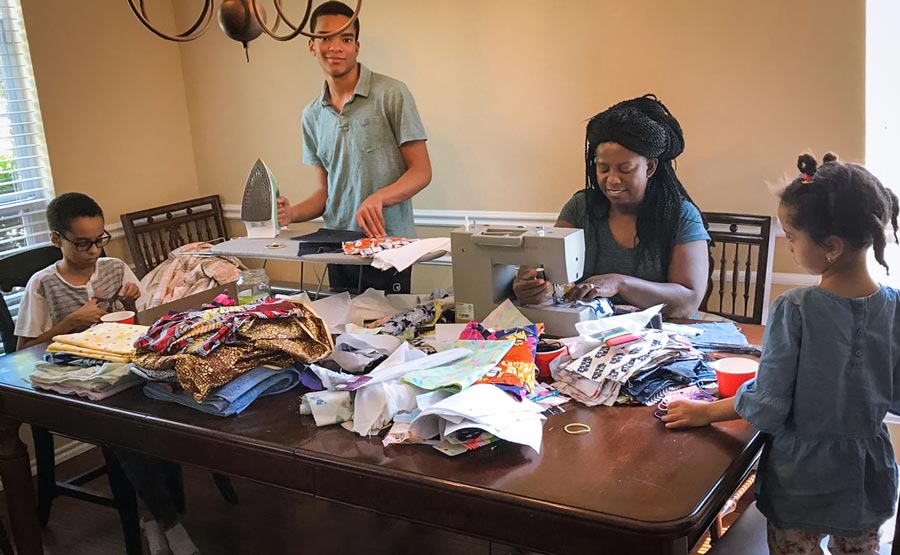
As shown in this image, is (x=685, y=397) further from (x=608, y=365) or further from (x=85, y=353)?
(x=85, y=353)

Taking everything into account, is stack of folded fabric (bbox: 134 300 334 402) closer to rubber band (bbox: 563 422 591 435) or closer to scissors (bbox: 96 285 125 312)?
rubber band (bbox: 563 422 591 435)

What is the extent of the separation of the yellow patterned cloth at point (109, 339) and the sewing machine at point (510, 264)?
2.53 ft

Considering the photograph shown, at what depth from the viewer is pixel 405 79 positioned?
331 centimetres

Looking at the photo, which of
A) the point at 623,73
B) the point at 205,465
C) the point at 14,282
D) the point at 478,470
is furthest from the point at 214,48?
the point at 478,470

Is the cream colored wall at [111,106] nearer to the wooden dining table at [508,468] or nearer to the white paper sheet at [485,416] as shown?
the wooden dining table at [508,468]

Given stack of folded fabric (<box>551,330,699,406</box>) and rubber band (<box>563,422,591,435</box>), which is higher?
stack of folded fabric (<box>551,330,699,406</box>)

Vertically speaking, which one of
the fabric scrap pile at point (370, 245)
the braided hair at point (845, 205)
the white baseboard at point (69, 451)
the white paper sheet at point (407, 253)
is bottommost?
the white baseboard at point (69, 451)

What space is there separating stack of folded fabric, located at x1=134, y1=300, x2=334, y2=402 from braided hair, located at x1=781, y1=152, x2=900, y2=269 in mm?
946

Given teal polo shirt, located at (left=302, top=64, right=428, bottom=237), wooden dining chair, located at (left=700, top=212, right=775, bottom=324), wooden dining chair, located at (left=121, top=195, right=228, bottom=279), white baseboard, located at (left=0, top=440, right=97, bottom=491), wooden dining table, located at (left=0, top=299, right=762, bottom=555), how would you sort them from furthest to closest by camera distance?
wooden dining chair, located at (left=121, top=195, right=228, bottom=279) < white baseboard, located at (left=0, top=440, right=97, bottom=491) < teal polo shirt, located at (left=302, top=64, right=428, bottom=237) < wooden dining chair, located at (left=700, top=212, right=775, bottom=324) < wooden dining table, located at (left=0, top=299, right=762, bottom=555)

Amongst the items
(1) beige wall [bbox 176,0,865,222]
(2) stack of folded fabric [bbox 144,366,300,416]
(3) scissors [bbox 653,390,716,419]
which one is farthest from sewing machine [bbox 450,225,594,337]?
(1) beige wall [bbox 176,0,865,222]

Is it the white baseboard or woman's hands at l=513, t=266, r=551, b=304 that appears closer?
woman's hands at l=513, t=266, r=551, b=304

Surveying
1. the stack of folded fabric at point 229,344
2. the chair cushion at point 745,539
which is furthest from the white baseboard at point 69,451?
the chair cushion at point 745,539

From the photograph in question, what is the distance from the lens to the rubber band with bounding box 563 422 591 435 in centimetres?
134

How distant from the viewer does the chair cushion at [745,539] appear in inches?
57.5
